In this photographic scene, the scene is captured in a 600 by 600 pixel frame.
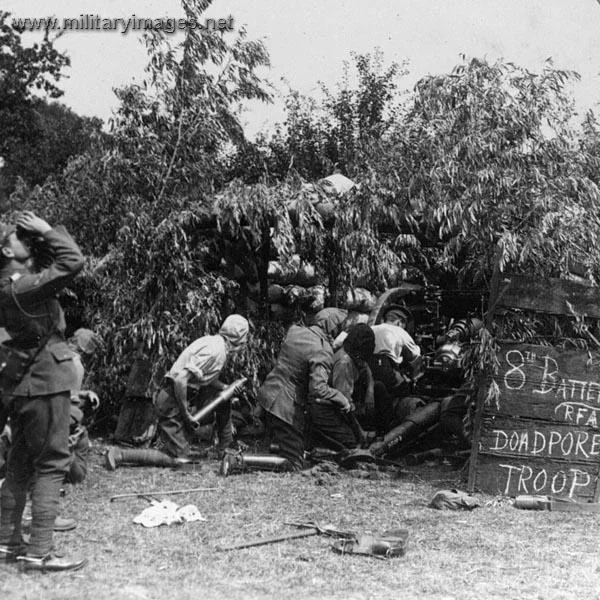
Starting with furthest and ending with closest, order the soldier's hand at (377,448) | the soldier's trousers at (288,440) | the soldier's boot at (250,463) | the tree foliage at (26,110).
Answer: the tree foliage at (26,110) < the soldier's hand at (377,448) < the soldier's trousers at (288,440) < the soldier's boot at (250,463)

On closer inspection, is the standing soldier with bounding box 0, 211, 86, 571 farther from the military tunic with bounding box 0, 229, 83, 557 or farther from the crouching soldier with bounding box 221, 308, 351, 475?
the crouching soldier with bounding box 221, 308, 351, 475

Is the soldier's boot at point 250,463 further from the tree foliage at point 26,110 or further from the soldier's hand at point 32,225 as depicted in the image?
the tree foliage at point 26,110

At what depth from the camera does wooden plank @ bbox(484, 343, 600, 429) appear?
25.5ft

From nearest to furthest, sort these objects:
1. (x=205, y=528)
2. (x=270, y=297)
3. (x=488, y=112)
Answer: (x=205, y=528)
(x=488, y=112)
(x=270, y=297)

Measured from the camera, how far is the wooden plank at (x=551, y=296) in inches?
309

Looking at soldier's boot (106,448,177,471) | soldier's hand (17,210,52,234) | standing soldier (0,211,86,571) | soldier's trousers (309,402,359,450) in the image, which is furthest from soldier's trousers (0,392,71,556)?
soldier's trousers (309,402,359,450)

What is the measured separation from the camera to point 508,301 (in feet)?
26.0

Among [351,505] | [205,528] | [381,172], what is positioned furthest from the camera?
[381,172]

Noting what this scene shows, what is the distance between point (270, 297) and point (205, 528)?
713 cm

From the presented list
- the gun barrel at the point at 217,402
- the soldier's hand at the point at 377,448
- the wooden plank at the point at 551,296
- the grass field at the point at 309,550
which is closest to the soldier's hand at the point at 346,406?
the soldier's hand at the point at 377,448

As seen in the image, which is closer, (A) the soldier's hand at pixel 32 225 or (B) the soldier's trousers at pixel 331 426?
(A) the soldier's hand at pixel 32 225

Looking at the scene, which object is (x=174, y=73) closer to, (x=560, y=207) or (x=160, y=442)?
(x=160, y=442)

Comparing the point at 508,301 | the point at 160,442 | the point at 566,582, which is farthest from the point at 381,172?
the point at 566,582

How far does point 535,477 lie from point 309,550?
8.92 ft
